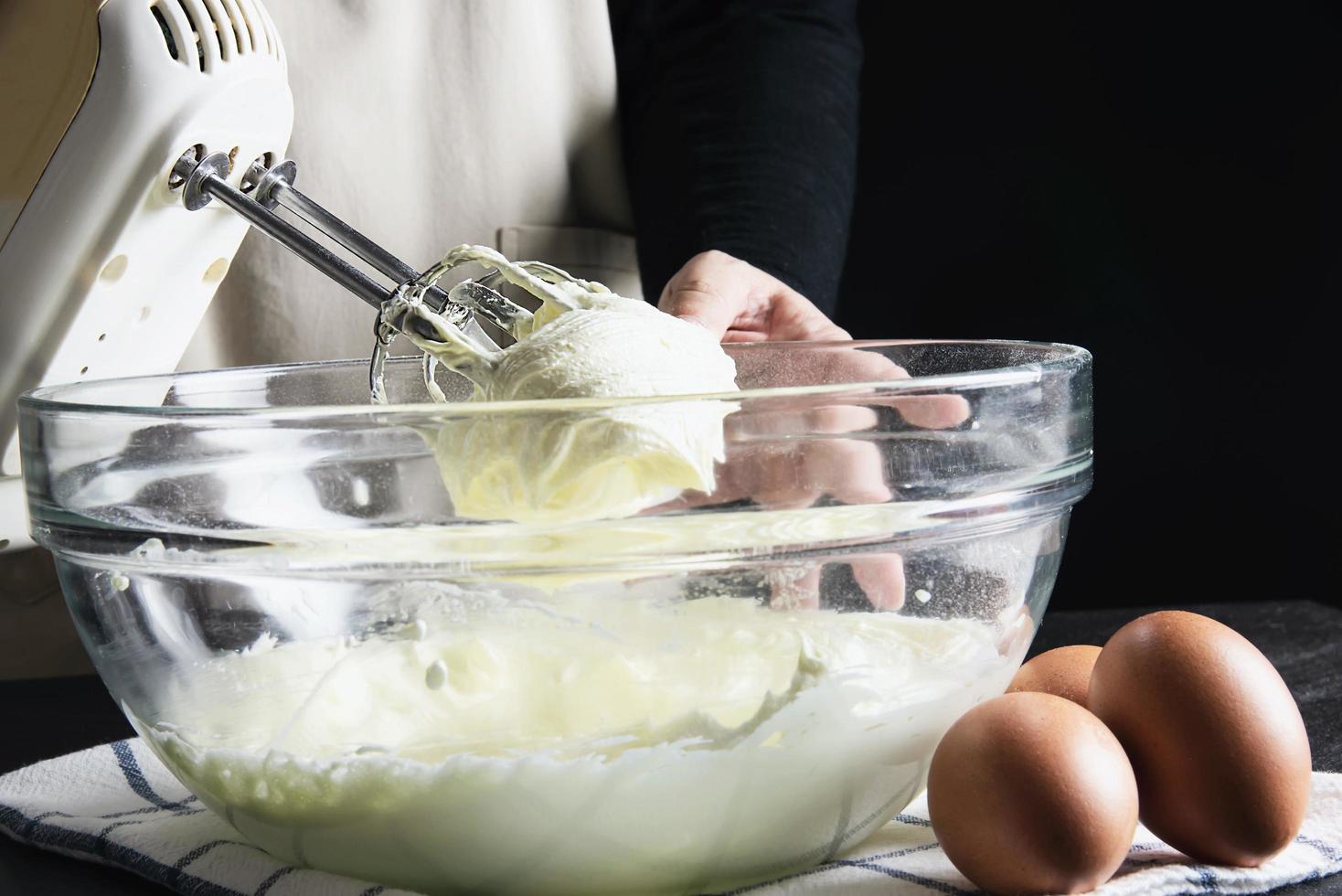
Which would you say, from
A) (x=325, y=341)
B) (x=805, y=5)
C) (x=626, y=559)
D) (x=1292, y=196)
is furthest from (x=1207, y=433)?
(x=626, y=559)

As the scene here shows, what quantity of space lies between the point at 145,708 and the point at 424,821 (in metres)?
0.16

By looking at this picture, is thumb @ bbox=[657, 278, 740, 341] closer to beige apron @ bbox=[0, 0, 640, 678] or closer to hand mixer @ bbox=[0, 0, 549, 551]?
hand mixer @ bbox=[0, 0, 549, 551]

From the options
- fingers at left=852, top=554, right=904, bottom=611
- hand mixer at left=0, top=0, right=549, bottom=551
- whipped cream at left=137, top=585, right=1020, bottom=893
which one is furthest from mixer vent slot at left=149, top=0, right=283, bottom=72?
fingers at left=852, top=554, right=904, bottom=611

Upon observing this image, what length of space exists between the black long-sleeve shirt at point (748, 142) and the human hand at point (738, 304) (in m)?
0.18

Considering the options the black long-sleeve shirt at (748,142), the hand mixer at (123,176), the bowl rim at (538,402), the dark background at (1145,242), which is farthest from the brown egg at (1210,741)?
the dark background at (1145,242)

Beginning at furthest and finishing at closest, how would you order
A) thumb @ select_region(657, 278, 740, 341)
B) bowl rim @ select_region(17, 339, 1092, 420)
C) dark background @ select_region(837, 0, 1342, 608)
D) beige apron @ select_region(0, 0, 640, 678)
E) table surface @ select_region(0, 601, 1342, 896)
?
dark background @ select_region(837, 0, 1342, 608), beige apron @ select_region(0, 0, 640, 678), thumb @ select_region(657, 278, 740, 341), table surface @ select_region(0, 601, 1342, 896), bowl rim @ select_region(17, 339, 1092, 420)

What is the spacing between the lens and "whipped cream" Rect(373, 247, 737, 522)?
1.60 feet

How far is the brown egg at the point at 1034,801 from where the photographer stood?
19.2 inches

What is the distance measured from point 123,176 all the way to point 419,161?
1.68 feet

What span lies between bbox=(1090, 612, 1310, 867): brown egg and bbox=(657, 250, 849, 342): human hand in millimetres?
406

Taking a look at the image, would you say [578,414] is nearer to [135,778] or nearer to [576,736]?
[576,736]

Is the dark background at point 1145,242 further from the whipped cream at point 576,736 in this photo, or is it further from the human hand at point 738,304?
the whipped cream at point 576,736

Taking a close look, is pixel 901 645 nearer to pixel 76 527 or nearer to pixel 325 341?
pixel 76 527

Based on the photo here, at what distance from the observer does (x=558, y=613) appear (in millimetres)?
603
